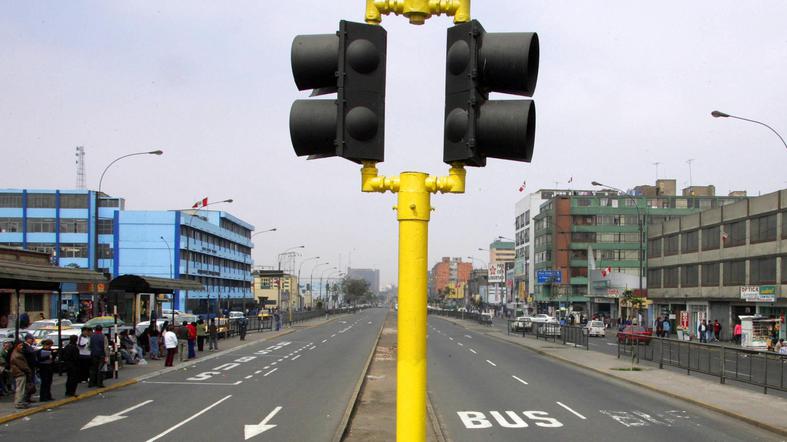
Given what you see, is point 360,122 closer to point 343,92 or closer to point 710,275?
point 343,92

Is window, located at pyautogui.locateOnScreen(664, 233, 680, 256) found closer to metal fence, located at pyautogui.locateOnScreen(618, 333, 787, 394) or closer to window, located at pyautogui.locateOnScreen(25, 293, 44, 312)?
metal fence, located at pyautogui.locateOnScreen(618, 333, 787, 394)

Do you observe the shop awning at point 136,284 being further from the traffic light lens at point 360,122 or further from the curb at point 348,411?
the traffic light lens at point 360,122

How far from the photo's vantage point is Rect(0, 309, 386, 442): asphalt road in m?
14.9

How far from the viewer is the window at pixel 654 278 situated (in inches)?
2943

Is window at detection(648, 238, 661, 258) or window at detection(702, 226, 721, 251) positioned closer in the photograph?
window at detection(702, 226, 721, 251)

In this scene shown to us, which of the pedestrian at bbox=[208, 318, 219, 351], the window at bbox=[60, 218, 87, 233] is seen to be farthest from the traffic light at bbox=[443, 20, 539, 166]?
the window at bbox=[60, 218, 87, 233]

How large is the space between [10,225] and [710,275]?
77818mm

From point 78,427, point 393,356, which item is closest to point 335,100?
point 78,427

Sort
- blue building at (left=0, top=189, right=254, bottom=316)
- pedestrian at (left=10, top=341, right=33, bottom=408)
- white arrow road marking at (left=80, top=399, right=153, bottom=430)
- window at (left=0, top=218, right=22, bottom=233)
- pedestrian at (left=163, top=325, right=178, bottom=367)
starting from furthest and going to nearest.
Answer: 1. window at (left=0, top=218, right=22, bottom=233)
2. blue building at (left=0, top=189, right=254, bottom=316)
3. pedestrian at (left=163, top=325, right=178, bottom=367)
4. pedestrian at (left=10, top=341, right=33, bottom=408)
5. white arrow road marking at (left=80, top=399, right=153, bottom=430)

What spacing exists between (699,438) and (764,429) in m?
2.48

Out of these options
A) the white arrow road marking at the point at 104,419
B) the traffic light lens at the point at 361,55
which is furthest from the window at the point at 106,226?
the traffic light lens at the point at 361,55

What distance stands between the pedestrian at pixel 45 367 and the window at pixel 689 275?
190 feet

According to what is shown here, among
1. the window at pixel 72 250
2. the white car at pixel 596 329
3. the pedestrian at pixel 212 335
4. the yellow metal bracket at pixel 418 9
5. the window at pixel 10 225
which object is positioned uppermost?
the window at pixel 10 225

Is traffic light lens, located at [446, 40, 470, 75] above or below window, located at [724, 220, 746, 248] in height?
below
